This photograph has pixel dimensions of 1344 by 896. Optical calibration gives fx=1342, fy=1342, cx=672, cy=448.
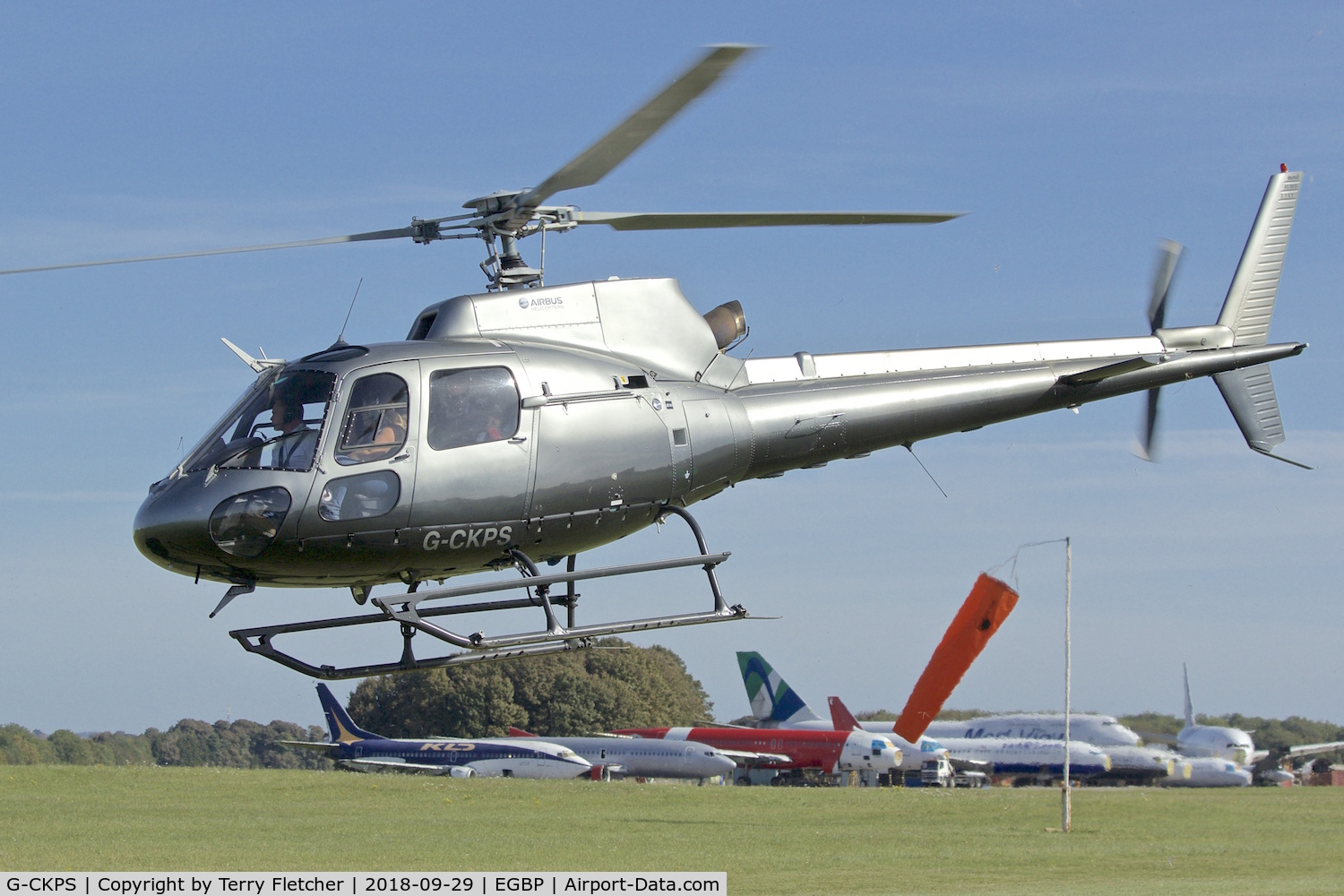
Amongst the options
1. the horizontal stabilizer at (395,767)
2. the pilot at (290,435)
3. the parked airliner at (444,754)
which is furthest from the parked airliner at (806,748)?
the pilot at (290,435)

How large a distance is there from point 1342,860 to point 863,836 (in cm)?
1053

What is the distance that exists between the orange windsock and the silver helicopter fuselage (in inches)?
797

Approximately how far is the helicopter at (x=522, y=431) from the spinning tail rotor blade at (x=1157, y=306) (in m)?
2.07

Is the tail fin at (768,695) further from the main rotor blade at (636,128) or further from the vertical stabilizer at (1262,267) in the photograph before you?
the main rotor blade at (636,128)

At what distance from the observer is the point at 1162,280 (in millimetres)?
15109

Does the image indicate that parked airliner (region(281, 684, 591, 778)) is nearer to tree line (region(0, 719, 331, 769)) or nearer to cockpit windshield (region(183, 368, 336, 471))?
tree line (region(0, 719, 331, 769))

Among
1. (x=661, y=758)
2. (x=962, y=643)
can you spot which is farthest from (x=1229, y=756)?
(x=962, y=643)

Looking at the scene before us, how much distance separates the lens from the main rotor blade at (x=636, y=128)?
7781 millimetres

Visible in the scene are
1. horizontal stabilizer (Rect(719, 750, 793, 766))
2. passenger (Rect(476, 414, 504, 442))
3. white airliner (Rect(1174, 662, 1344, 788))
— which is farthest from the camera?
horizontal stabilizer (Rect(719, 750, 793, 766))

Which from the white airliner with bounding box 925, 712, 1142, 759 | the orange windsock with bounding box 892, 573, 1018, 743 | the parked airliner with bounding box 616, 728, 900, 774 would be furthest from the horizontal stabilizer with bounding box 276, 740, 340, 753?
the orange windsock with bounding box 892, 573, 1018, 743

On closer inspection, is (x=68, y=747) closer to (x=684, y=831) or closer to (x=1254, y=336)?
(x=684, y=831)

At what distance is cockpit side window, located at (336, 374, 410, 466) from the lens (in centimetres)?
958

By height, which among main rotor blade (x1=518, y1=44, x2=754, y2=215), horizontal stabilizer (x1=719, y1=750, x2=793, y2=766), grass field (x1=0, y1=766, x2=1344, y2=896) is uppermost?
main rotor blade (x1=518, y1=44, x2=754, y2=215)

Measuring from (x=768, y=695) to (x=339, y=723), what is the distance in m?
22.8
